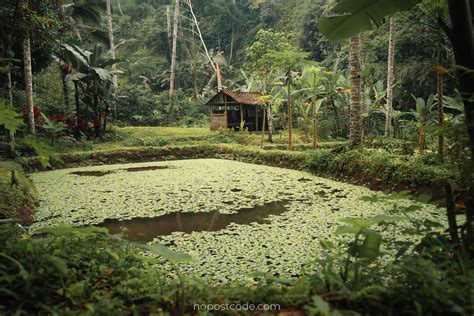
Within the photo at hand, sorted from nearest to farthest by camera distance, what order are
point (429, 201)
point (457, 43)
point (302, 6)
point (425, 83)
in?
point (429, 201)
point (457, 43)
point (425, 83)
point (302, 6)

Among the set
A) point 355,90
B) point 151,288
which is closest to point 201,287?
point 151,288

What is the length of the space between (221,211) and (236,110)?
12.2 meters

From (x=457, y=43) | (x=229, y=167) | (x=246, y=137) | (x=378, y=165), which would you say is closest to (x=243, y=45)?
(x=246, y=137)

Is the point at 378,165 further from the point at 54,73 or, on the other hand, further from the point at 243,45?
the point at 243,45

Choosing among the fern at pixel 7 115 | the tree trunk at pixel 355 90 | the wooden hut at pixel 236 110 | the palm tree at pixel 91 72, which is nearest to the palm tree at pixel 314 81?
the tree trunk at pixel 355 90

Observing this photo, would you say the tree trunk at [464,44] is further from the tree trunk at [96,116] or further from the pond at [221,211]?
the tree trunk at [96,116]

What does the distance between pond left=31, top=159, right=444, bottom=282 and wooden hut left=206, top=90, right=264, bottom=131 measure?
8.00 m

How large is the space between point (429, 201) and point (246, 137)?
13142 millimetres

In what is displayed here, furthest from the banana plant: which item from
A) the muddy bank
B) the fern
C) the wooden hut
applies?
the fern

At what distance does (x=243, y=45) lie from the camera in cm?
2886

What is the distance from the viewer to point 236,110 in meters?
16.7

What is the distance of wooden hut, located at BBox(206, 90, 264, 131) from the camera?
15711 mm

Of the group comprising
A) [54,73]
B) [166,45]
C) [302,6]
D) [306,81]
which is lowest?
[306,81]

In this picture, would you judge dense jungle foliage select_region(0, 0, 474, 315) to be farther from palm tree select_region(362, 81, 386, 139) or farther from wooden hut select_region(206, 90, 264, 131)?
wooden hut select_region(206, 90, 264, 131)
